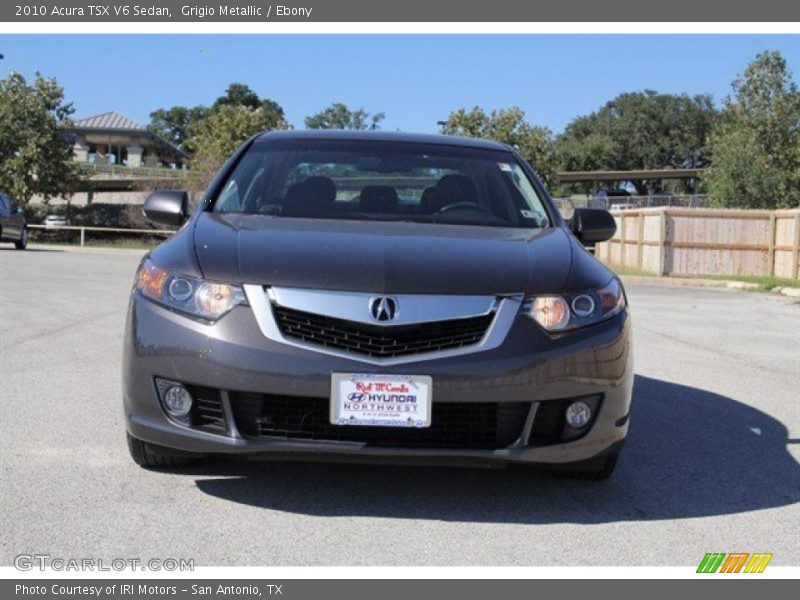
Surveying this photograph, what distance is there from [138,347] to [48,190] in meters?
45.8

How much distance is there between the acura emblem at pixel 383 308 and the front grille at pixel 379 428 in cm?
39

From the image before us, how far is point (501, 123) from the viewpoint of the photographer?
175ft

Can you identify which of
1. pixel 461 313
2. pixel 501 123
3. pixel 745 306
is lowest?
pixel 745 306

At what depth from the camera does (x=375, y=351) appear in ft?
12.9

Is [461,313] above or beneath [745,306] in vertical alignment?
above

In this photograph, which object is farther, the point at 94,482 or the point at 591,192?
the point at 591,192

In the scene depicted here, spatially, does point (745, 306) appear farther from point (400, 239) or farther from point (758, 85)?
point (758, 85)

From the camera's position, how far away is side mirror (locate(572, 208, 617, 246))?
18.2ft

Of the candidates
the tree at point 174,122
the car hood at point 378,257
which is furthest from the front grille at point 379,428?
the tree at point 174,122

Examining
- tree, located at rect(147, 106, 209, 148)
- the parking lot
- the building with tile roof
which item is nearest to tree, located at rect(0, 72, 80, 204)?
the parking lot

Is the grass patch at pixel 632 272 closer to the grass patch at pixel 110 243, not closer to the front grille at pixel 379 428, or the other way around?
the grass patch at pixel 110 243

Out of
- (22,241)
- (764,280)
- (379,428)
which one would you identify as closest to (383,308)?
(379,428)

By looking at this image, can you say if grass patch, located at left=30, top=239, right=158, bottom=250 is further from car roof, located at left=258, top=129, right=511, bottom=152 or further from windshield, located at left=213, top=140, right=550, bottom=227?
windshield, located at left=213, top=140, right=550, bottom=227

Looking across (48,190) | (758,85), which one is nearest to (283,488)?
(758,85)
